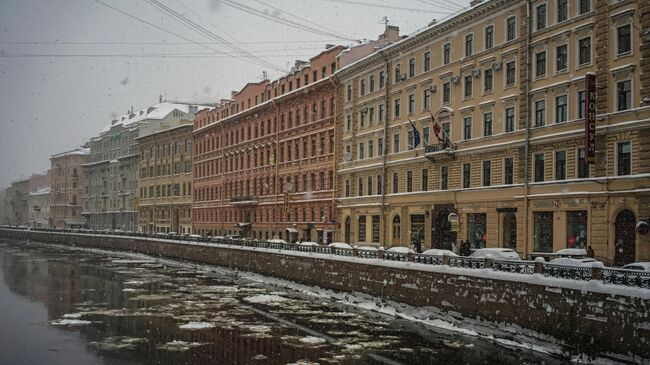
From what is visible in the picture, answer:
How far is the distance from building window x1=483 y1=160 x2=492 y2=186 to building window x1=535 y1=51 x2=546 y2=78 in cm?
650

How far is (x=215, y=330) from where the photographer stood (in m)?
26.8

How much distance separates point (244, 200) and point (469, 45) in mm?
39084

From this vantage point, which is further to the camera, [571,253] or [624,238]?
[624,238]

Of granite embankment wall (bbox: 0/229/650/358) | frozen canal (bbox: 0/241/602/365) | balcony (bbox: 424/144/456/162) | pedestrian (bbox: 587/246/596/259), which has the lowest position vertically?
frozen canal (bbox: 0/241/602/365)

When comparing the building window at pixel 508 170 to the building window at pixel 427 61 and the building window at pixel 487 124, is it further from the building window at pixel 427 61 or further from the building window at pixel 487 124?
the building window at pixel 427 61

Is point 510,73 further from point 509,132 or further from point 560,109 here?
point 560,109

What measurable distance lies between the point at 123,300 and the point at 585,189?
989 inches

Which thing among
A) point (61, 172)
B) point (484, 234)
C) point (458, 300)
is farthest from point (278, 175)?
point (61, 172)

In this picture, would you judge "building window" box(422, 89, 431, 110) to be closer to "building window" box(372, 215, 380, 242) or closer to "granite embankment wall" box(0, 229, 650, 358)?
"building window" box(372, 215, 380, 242)

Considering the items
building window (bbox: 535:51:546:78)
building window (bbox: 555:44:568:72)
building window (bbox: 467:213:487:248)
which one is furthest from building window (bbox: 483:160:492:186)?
building window (bbox: 555:44:568:72)

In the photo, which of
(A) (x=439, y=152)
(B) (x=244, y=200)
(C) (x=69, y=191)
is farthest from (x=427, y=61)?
(C) (x=69, y=191)

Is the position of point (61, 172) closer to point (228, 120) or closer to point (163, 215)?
point (163, 215)

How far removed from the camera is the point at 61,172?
15362cm

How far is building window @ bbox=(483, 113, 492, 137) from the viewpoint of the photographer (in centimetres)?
4297
